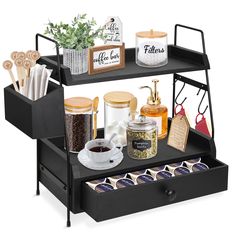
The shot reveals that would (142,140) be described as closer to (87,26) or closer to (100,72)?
(100,72)

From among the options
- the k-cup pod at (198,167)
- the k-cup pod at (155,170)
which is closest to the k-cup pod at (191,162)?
the k-cup pod at (198,167)

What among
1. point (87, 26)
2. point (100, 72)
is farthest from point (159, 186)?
point (87, 26)

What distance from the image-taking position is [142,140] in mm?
→ 3465

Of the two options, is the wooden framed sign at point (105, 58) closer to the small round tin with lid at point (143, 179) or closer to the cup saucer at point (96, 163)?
the cup saucer at point (96, 163)

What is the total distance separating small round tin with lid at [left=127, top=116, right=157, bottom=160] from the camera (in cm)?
346

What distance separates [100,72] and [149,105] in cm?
43

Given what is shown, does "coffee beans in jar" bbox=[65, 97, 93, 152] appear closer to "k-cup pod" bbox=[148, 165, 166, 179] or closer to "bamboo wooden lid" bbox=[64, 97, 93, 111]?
"bamboo wooden lid" bbox=[64, 97, 93, 111]

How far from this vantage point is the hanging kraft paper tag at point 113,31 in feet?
11.1

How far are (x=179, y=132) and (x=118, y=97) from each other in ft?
1.17

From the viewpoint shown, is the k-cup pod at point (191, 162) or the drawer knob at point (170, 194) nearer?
the drawer knob at point (170, 194)

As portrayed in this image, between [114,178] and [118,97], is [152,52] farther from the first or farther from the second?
[114,178]

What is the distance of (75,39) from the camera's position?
3256 millimetres

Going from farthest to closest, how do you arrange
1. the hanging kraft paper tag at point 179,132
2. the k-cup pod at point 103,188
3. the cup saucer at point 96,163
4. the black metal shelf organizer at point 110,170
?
the hanging kraft paper tag at point 179,132, the cup saucer at point 96,163, the k-cup pod at point 103,188, the black metal shelf organizer at point 110,170

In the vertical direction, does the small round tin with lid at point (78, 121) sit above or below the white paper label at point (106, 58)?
below
